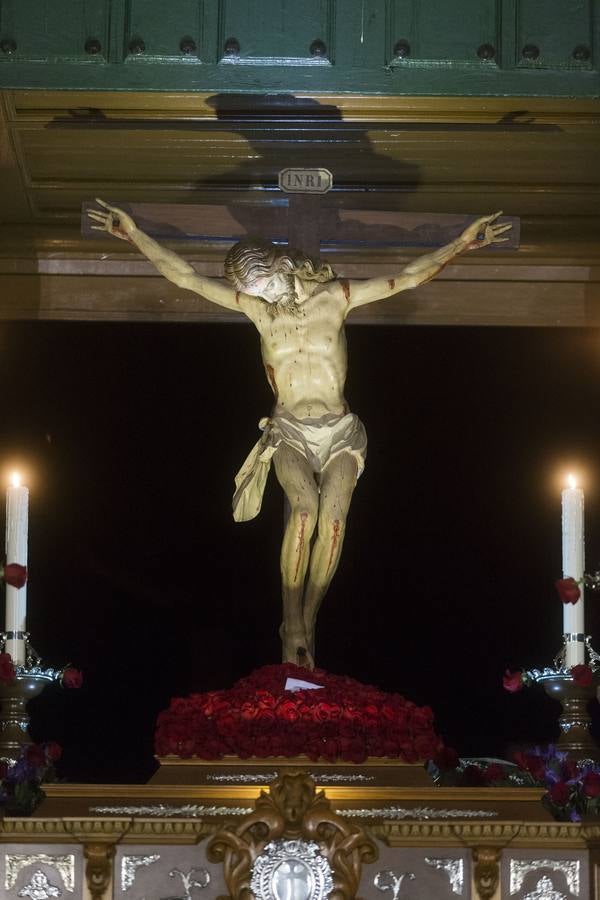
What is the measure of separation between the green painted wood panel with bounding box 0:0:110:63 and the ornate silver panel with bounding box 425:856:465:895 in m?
2.75

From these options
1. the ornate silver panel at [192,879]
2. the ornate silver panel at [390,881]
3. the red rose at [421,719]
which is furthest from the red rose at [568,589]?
the ornate silver panel at [192,879]

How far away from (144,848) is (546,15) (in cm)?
292

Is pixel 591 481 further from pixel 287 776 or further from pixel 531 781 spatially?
pixel 287 776

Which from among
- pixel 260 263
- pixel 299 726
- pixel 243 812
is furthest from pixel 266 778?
pixel 260 263

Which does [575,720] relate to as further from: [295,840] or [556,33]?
[556,33]

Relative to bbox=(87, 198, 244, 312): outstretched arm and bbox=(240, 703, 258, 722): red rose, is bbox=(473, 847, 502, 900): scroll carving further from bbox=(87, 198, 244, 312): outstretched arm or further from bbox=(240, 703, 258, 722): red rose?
bbox=(87, 198, 244, 312): outstretched arm

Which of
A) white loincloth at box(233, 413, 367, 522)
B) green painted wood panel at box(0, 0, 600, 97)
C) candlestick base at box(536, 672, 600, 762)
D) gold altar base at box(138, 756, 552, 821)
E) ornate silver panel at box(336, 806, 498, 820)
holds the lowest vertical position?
ornate silver panel at box(336, 806, 498, 820)

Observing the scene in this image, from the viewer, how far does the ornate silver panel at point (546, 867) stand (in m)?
5.14

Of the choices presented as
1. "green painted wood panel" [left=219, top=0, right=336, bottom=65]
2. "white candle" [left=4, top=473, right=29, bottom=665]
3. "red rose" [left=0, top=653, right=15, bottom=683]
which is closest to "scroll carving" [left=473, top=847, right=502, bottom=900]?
"red rose" [left=0, top=653, right=15, bottom=683]

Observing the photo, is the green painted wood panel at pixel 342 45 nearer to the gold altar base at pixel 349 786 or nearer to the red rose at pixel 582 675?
the red rose at pixel 582 675

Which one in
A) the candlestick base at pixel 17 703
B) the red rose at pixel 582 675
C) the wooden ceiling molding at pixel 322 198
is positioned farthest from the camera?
the wooden ceiling molding at pixel 322 198

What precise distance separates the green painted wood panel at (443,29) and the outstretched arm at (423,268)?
634 millimetres

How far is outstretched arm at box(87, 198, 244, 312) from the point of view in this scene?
675 cm

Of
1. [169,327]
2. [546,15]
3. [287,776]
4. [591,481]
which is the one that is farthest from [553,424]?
[287,776]
